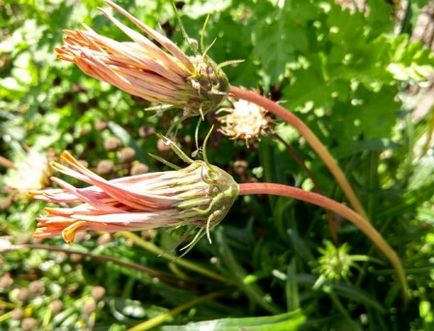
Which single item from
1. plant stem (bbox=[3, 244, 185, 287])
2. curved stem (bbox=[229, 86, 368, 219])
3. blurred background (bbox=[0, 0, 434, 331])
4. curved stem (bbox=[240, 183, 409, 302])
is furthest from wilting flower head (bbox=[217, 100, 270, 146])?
plant stem (bbox=[3, 244, 185, 287])

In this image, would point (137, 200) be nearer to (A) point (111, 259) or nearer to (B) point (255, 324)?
(A) point (111, 259)

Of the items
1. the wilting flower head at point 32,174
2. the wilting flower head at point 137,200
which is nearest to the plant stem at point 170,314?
the wilting flower head at point 32,174

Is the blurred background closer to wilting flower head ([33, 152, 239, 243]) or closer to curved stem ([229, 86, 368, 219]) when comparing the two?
curved stem ([229, 86, 368, 219])

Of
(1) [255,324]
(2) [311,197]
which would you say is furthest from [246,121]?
(1) [255,324]

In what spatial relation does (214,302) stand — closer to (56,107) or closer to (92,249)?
(92,249)

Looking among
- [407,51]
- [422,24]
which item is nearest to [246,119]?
[407,51]

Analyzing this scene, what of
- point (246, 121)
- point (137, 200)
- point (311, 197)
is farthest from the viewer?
point (246, 121)
